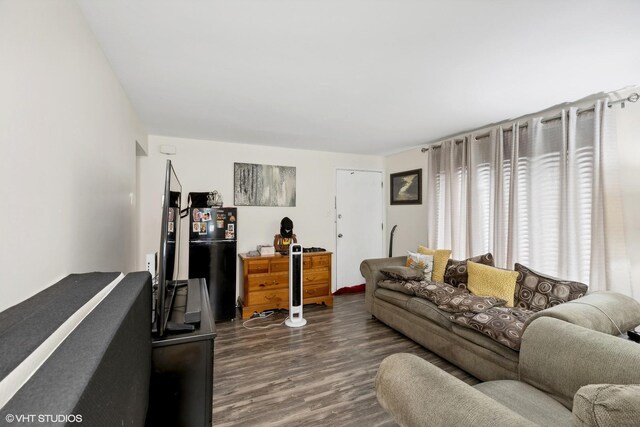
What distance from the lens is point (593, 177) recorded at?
232cm

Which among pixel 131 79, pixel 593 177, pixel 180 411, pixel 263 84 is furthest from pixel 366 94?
pixel 180 411

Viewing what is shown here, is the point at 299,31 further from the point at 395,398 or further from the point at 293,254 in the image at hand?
the point at 293,254

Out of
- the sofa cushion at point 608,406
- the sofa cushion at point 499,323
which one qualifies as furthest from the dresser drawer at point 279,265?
the sofa cushion at point 608,406

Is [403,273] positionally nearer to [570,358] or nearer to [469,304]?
[469,304]

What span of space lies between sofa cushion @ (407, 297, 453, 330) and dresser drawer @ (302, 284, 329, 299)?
4.63ft

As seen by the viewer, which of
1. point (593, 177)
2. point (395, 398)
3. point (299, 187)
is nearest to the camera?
point (395, 398)

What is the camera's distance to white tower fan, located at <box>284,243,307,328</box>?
3332mm

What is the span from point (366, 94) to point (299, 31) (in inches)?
38.3

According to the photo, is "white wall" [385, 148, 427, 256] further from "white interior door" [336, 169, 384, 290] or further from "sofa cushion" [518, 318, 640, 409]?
"sofa cushion" [518, 318, 640, 409]

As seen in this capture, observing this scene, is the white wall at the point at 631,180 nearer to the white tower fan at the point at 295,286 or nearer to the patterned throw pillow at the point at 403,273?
the patterned throw pillow at the point at 403,273

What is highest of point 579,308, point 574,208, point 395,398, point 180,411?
point 574,208

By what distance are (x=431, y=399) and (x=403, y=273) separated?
2.19 meters

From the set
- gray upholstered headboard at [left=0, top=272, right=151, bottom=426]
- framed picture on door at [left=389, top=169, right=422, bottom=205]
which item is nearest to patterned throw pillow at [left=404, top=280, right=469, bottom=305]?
framed picture on door at [left=389, top=169, right=422, bottom=205]

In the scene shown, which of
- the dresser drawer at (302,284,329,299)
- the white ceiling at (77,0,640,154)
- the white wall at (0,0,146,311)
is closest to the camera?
the white wall at (0,0,146,311)
